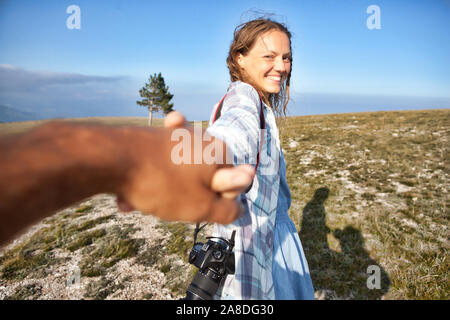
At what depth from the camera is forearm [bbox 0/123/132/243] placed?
0.41 metres

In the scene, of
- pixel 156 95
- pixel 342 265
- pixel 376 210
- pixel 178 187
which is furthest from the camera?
pixel 156 95

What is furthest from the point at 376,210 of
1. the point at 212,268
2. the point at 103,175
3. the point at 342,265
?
the point at 103,175

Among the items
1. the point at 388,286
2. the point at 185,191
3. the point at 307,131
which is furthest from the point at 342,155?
the point at 185,191

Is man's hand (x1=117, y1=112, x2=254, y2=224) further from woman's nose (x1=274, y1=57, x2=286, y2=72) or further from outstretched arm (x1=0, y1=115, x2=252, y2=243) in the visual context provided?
woman's nose (x1=274, y1=57, x2=286, y2=72)

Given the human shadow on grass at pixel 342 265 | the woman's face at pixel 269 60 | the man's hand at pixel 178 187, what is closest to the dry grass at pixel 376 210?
the human shadow on grass at pixel 342 265

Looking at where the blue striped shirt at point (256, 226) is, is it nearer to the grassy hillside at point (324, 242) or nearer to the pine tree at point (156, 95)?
the grassy hillside at point (324, 242)

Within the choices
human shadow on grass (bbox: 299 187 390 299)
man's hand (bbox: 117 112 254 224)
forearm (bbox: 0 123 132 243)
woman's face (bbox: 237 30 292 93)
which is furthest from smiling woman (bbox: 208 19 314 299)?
human shadow on grass (bbox: 299 187 390 299)

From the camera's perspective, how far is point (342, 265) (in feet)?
17.1

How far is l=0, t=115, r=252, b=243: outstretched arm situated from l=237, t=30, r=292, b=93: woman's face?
4.85 feet

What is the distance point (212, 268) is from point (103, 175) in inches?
58.1

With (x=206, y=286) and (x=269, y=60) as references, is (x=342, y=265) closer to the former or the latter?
(x=206, y=286)

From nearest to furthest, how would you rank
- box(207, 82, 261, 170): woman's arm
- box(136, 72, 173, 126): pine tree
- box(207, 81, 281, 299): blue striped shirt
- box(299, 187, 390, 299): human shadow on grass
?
box(207, 82, 261, 170): woman's arm < box(207, 81, 281, 299): blue striped shirt < box(299, 187, 390, 299): human shadow on grass < box(136, 72, 173, 126): pine tree
